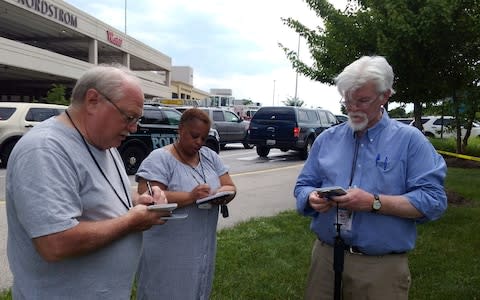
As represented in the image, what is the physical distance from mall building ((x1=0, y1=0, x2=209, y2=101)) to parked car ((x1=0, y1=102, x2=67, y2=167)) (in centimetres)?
1170

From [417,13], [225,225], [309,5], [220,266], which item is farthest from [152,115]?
[220,266]

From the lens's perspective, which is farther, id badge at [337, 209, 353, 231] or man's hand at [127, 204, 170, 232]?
id badge at [337, 209, 353, 231]

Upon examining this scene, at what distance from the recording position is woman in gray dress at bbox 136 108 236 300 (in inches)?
115

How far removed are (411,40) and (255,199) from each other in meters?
4.11

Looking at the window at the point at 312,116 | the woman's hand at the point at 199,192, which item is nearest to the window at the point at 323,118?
the window at the point at 312,116

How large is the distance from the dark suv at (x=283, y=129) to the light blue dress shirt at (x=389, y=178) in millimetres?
14762

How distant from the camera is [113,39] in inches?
1651

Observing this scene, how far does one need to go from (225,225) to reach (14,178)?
5.52 meters

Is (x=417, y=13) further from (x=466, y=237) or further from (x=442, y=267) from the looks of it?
(x=442, y=267)

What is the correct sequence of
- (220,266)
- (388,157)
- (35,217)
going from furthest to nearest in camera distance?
(220,266) → (388,157) → (35,217)

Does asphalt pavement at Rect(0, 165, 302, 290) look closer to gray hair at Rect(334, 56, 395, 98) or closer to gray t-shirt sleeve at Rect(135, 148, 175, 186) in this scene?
gray t-shirt sleeve at Rect(135, 148, 175, 186)

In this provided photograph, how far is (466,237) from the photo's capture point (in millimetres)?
5969

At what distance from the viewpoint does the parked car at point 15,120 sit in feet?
42.4

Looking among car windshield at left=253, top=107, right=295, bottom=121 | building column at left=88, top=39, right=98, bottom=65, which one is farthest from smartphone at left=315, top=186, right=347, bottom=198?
building column at left=88, top=39, right=98, bottom=65
